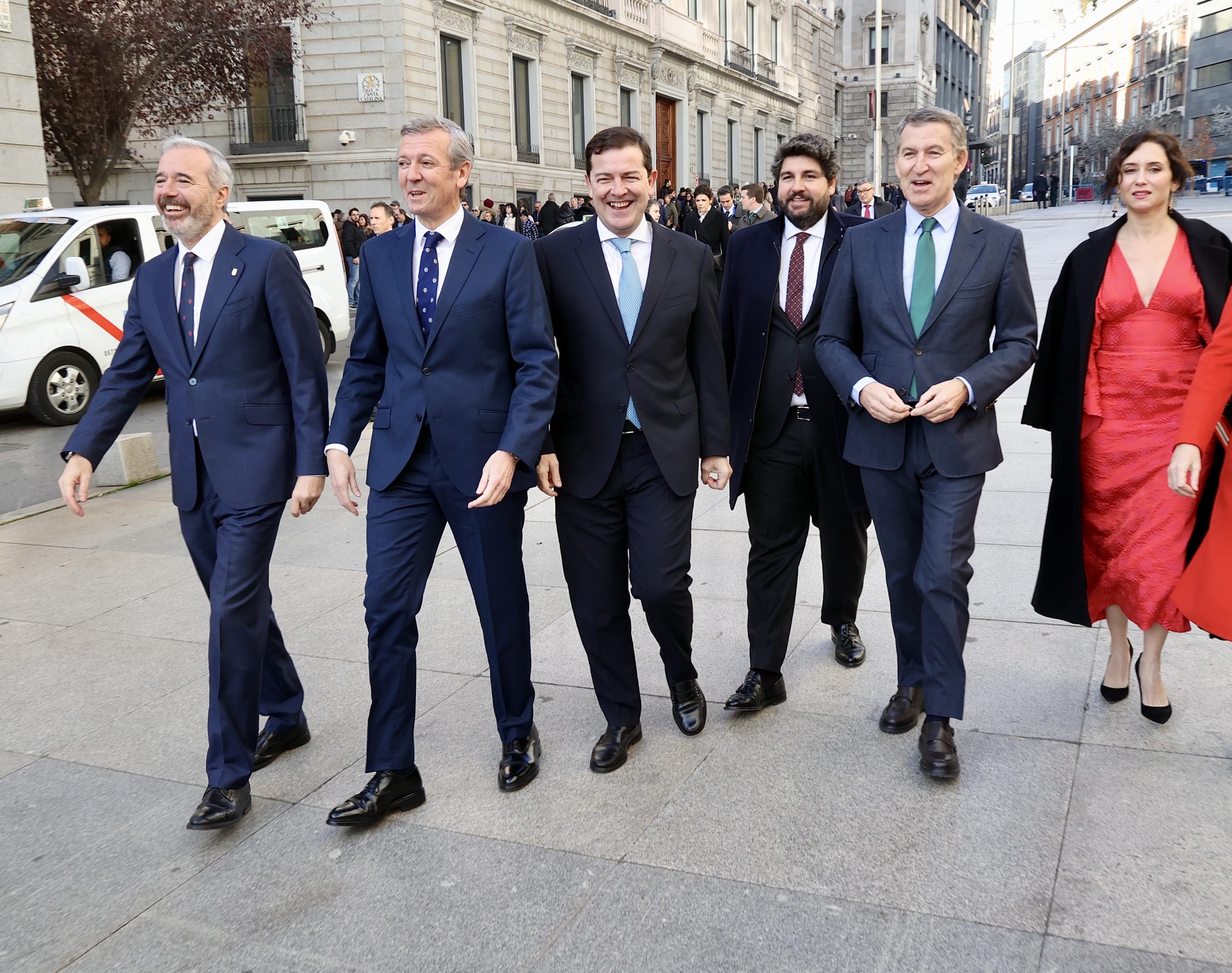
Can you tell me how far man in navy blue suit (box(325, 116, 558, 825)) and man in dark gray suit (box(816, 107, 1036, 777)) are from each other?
106 cm

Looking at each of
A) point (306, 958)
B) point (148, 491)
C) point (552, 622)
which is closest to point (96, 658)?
point (552, 622)

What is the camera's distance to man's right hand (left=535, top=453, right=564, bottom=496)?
147 inches

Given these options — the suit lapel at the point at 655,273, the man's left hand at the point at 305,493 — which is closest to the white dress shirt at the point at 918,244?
the suit lapel at the point at 655,273

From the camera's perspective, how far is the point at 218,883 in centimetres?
322

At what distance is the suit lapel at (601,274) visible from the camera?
148 inches

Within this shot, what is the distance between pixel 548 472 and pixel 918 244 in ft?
4.58

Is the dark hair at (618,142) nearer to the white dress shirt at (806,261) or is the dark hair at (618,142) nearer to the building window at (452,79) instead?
the white dress shirt at (806,261)

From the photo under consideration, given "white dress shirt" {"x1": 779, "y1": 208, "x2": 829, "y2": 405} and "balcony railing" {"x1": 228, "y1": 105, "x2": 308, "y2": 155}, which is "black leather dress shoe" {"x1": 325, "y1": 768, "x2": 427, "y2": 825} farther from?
"balcony railing" {"x1": 228, "y1": 105, "x2": 308, "y2": 155}

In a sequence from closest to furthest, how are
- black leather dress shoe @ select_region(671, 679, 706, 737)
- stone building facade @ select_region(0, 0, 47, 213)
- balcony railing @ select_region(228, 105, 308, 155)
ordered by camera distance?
black leather dress shoe @ select_region(671, 679, 706, 737) → stone building facade @ select_region(0, 0, 47, 213) → balcony railing @ select_region(228, 105, 308, 155)

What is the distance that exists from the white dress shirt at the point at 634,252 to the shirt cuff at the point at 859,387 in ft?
2.46

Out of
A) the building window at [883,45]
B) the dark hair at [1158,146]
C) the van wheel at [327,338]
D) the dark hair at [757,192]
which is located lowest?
the van wheel at [327,338]

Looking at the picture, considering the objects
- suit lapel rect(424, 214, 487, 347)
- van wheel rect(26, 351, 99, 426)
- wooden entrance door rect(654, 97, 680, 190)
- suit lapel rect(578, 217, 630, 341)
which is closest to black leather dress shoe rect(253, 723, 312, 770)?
suit lapel rect(424, 214, 487, 347)

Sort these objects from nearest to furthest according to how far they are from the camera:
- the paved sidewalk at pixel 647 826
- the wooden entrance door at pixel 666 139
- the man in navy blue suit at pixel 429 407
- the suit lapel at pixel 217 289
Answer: the paved sidewalk at pixel 647 826 → the man in navy blue suit at pixel 429 407 → the suit lapel at pixel 217 289 → the wooden entrance door at pixel 666 139

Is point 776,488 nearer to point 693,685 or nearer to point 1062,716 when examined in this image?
point 693,685
